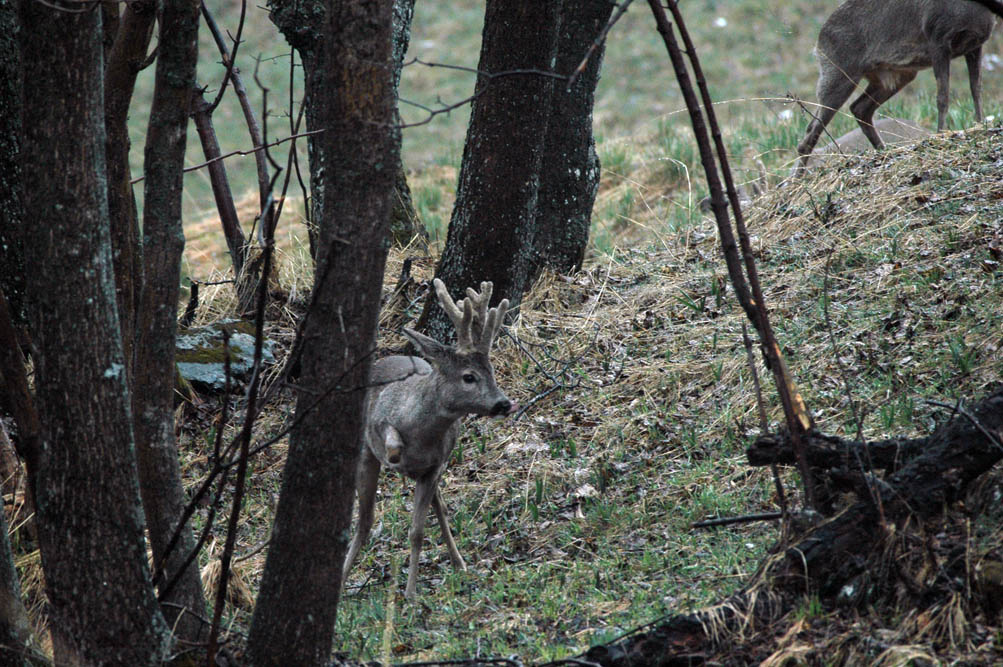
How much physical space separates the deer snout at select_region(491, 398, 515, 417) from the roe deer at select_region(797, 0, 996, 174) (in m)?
5.31

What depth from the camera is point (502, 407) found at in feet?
17.3

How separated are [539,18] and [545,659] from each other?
4285mm

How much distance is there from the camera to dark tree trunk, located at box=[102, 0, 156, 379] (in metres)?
4.36

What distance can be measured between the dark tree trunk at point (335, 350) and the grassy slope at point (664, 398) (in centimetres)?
94

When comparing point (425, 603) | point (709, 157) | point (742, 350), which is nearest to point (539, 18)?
point (742, 350)

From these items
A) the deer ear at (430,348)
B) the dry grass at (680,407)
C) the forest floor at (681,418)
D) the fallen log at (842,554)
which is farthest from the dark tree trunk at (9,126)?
the fallen log at (842,554)

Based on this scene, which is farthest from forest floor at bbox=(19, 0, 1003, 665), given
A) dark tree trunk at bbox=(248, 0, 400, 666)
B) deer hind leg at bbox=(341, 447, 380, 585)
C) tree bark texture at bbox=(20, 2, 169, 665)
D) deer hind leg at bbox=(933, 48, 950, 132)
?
tree bark texture at bbox=(20, 2, 169, 665)

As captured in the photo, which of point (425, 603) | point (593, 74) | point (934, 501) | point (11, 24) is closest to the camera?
point (934, 501)

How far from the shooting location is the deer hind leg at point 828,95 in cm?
993

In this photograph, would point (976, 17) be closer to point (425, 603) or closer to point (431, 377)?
point (431, 377)

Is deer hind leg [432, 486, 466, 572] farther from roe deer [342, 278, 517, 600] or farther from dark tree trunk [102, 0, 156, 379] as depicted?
dark tree trunk [102, 0, 156, 379]

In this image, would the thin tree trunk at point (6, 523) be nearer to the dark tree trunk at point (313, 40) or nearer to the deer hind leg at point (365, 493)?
the deer hind leg at point (365, 493)

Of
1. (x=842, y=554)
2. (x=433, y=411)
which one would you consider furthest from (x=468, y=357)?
(x=842, y=554)

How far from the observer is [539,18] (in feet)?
22.3
